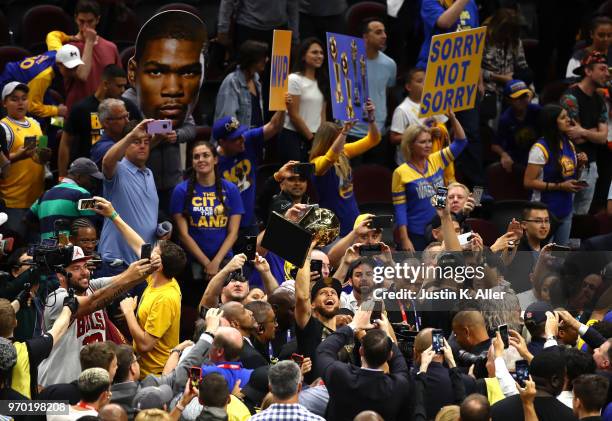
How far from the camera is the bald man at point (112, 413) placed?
7.78m

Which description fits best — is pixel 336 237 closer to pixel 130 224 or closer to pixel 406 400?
pixel 130 224

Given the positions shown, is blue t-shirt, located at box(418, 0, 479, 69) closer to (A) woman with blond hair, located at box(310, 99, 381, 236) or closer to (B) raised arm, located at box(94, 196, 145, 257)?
(A) woman with blond hair, located at box(310, 99, 381, 236)

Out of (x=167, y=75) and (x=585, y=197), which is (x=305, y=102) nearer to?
(x=167, y=75)

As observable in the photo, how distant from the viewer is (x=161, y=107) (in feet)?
38.4

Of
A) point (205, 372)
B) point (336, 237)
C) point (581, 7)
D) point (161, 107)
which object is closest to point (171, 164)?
point (161, 107)

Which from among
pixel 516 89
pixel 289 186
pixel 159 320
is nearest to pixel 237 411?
pixel 159 320

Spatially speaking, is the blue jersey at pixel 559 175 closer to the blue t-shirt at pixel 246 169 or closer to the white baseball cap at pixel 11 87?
the blue t-shirt at pixel 246 169

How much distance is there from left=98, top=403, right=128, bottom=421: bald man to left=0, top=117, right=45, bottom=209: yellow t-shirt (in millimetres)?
4382

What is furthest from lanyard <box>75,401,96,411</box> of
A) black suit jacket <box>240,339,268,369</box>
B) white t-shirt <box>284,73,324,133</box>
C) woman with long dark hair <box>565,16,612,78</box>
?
woman with long dark hair <box>565,16,612,78</box>

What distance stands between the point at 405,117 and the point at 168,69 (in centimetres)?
245

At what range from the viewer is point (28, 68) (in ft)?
41.9

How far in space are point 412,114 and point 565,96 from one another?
145 cm

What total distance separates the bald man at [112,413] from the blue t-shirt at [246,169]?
402 centimetres

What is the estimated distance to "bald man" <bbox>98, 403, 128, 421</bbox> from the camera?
7781 mm
